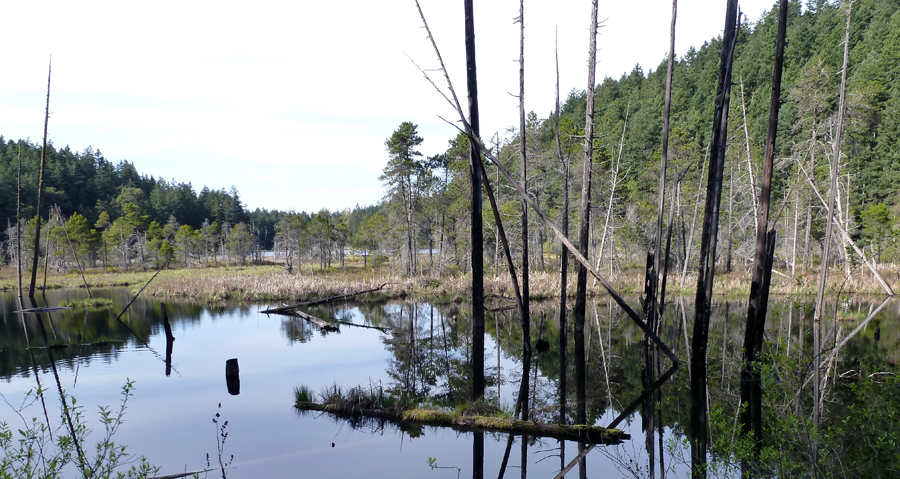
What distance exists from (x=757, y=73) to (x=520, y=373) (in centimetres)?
6437

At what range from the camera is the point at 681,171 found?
30.9 m

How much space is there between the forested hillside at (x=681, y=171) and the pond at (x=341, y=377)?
16.1 feet

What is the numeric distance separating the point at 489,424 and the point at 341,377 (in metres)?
5.41

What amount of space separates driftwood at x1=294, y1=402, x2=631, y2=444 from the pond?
18cm

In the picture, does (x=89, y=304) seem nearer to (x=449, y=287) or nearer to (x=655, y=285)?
(x=449, y=287)

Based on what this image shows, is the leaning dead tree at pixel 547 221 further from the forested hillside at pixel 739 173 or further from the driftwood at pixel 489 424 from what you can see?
the forested hillside at pixel 739 173

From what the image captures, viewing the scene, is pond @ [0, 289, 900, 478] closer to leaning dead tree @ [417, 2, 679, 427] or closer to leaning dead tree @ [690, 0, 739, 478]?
leaning dead tree @ [690, 0, 739, 478]

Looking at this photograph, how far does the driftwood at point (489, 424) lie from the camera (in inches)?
302

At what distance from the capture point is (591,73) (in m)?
12.4

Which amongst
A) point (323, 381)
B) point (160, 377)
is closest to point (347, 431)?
point (323, 381)

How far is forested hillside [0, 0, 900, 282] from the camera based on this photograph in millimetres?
26875

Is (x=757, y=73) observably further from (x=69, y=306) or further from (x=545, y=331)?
(x=69, y=306)

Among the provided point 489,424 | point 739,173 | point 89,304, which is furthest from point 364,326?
point 739,173

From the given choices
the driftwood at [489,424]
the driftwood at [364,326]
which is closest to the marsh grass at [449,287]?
the driftwood at [364,326]
